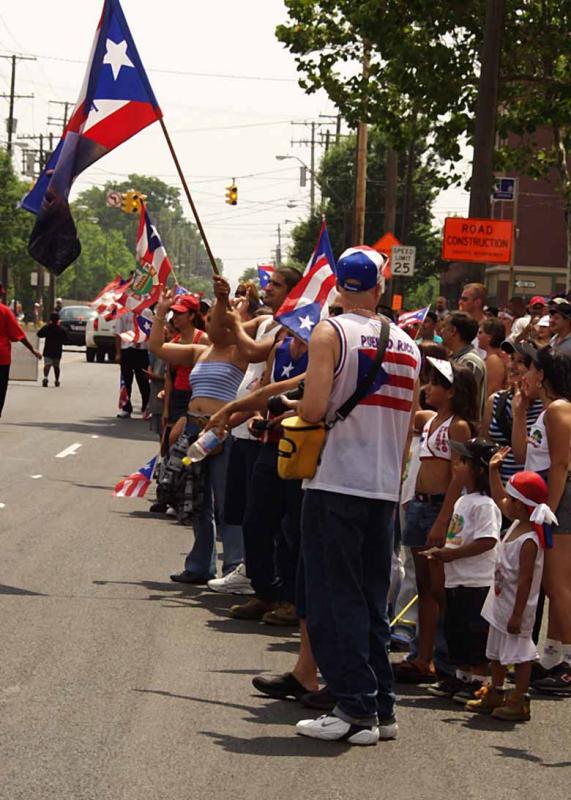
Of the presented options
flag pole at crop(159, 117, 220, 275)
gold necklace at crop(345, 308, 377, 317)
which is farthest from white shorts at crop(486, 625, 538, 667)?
flag pole at crop(159, 117, 220, 275)

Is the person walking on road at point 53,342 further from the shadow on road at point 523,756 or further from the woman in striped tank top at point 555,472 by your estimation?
the shadow on road at point 523,756

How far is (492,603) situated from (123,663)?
1.82m

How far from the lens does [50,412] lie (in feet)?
90.1

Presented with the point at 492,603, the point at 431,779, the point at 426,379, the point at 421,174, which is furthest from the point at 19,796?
the point at 421,174

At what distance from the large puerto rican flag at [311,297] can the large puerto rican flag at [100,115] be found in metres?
2.75

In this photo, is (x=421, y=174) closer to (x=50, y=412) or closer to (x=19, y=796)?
(x=50, y=412)

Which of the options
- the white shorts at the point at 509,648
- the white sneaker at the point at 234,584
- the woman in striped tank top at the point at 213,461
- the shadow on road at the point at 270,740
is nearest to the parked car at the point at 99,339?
the woman in striped tank top at the point at 213,461

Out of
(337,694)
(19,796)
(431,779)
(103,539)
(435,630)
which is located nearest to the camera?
(19,796)

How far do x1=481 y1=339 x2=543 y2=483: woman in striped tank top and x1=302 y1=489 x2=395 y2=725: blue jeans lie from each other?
1822 mm

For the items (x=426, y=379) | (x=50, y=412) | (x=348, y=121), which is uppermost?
(x=348, y=121)

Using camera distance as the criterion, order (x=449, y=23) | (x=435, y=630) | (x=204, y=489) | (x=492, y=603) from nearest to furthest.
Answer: (x=492, y=603) → (x=435, y=630) → (x=204, y=489) → (x=449, y=23)

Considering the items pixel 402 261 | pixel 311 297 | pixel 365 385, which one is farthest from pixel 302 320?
pixel 402 261

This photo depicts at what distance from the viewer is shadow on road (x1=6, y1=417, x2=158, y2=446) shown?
23812mm

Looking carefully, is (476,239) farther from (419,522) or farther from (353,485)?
(353,485)
